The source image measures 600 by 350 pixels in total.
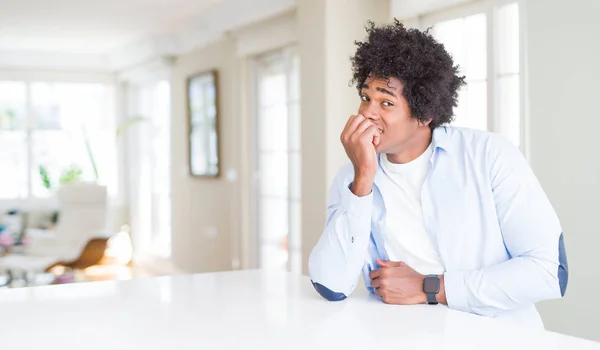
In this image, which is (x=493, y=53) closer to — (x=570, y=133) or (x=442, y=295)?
(x=570, y=133)

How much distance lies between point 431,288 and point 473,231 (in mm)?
177

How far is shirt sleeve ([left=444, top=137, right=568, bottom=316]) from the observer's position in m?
1.49

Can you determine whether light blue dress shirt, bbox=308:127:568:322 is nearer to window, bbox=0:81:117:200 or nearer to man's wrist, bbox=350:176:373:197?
man's wrist, bbox=350:176:373:197

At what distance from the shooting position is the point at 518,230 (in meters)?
1.54

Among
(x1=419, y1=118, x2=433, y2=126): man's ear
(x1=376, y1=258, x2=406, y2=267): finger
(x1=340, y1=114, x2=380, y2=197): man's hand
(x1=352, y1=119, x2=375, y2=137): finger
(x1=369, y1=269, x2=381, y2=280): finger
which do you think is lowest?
(x1=369, y1=269, x2=381, y2=280): finger

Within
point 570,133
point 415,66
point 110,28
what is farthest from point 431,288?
point 110,28

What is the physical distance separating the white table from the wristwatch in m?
0.03

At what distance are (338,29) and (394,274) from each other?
3.19 metres

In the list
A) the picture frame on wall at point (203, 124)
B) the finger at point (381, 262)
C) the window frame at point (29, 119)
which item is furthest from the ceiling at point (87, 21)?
the finger at point (381, 262)

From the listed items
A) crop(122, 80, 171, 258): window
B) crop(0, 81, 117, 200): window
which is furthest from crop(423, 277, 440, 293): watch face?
Answer: crop(0, 81, 117, 200): window

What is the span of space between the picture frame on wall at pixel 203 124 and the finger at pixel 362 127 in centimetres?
517

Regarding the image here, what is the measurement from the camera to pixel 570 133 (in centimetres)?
318

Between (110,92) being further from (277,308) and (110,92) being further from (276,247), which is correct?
(277,308)

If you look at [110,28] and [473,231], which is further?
[110,28]
